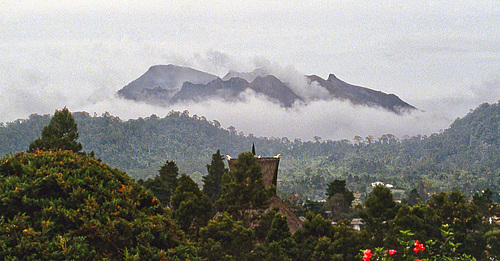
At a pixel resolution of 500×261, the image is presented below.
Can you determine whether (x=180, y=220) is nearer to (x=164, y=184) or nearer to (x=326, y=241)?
(x=326, y=241)

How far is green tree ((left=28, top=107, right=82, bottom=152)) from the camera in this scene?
25342 millimetres

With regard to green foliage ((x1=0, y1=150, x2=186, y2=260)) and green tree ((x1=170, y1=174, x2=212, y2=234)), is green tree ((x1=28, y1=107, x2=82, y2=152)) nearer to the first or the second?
green tree ((x1=170, y1=174, x2=212, y2=234))

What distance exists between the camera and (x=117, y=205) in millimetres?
8695

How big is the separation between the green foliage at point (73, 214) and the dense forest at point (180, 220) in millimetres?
16

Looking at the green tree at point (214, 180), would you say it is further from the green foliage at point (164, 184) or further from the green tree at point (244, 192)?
the green tree at point (244, 192)

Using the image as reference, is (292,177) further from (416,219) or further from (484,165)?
(416,219)

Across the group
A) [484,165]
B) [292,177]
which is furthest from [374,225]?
[484,165]

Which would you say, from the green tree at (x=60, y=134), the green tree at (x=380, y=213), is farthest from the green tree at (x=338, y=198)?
the green tree at (x=60, y=134)

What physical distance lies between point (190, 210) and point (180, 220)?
502 millimetres

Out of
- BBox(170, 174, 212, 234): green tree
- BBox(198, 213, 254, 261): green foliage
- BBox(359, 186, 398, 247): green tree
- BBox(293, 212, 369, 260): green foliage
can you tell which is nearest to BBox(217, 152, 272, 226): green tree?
BBox(170, 174, 212, 234): green tree

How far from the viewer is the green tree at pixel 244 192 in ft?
62.2

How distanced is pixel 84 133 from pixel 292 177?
78.0 meters

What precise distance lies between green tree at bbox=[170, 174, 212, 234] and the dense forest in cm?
4

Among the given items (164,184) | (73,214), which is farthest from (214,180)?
(73,214)
